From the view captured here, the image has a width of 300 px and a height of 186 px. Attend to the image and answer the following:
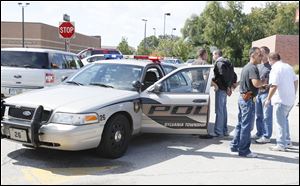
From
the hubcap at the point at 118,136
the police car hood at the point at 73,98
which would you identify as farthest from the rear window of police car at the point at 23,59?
the hubcap at the point at 118,136

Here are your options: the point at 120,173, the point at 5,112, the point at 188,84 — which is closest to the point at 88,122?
the point at 120,173

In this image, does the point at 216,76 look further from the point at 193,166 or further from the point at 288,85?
the point at 193,166

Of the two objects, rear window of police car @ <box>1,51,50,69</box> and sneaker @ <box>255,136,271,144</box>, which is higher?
rear window of police car @ <box>1,51,50,69</box>

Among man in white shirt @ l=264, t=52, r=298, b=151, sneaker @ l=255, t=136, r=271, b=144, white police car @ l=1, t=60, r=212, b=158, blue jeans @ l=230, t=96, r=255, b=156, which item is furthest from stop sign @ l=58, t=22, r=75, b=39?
blue jeans @ l=230, t=96, r=255, b=156

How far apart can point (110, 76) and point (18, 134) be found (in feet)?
7.00

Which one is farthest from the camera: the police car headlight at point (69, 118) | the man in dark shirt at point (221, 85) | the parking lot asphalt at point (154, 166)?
the man in dark shirt at point (221, 85)

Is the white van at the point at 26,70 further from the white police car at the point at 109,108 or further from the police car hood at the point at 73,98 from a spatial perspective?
the police car hood at the point at 73,98

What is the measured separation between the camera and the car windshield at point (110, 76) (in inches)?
279

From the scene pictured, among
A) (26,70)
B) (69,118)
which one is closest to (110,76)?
(69,118)

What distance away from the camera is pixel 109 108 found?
6078 mm

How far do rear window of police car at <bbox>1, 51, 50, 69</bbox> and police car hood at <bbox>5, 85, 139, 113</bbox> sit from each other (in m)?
4.13

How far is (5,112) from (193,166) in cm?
282

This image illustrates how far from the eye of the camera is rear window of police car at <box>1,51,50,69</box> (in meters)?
10.6

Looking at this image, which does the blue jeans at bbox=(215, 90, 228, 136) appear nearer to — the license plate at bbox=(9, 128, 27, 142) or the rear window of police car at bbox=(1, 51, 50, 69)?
the license plate at bbox=(9, 128, 27, 142)
